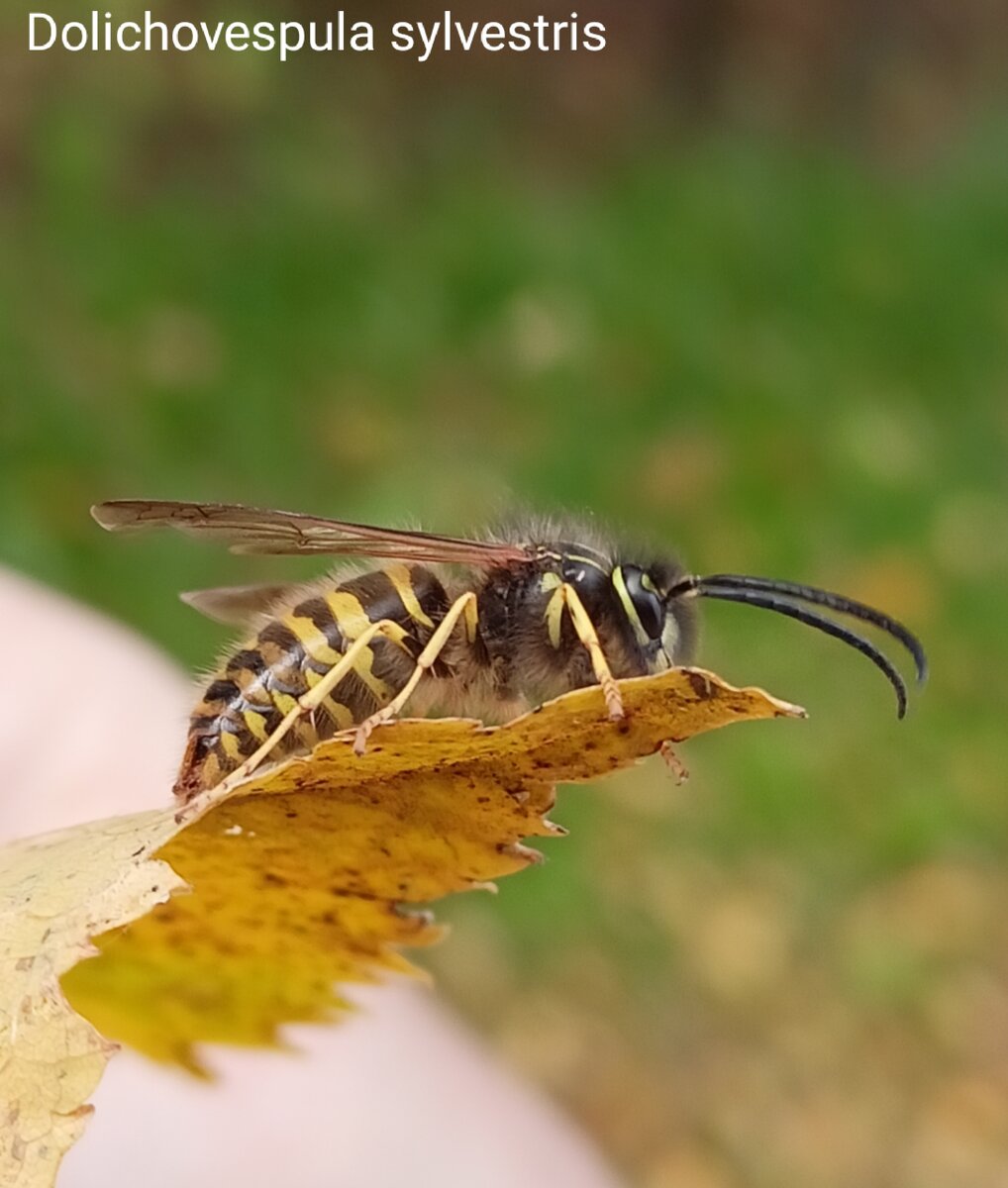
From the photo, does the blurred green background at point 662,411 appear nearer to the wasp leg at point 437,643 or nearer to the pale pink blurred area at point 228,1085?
the pale pink blurred area at point 228,1085

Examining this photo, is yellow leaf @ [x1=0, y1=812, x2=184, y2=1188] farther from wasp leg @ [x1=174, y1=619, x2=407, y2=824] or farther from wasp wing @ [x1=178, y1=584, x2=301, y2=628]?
wasp wing @ [x1=178, y1=584, x2=301, y2=628]

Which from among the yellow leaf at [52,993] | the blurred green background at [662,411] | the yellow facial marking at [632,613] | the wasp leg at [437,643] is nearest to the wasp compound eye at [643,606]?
the yellow facial marking at [632,613]

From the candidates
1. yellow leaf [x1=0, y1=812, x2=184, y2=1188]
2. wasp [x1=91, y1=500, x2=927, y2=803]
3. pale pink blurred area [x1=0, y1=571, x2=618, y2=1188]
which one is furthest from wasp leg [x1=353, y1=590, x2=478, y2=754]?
pale pink blurred area [x1=0, y1=571, x2=618, y2=1188]

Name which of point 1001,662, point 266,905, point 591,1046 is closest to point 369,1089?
point 266,905

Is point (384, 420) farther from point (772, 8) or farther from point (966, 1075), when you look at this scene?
point (772, 8)

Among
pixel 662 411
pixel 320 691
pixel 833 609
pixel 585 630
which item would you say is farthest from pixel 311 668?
pixel 662 411
